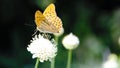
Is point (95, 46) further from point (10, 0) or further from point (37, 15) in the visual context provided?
point (37, 15)

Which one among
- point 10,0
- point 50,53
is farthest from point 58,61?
point 50,53

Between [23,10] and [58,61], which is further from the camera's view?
[23,10]

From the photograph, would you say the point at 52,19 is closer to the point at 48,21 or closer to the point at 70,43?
the point at 48,21

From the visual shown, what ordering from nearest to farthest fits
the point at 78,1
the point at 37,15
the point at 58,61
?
the point at 37,15 → the point at 58,61 → the point at 78,1

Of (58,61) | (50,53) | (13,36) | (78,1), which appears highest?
(78,1)

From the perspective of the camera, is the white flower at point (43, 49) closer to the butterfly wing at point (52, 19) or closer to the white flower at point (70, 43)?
the butterfly wing at point (52, 19)

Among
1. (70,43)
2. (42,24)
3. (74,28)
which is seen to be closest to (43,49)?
(42,24)

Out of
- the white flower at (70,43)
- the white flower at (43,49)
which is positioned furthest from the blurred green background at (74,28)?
the white flower at (43,49)

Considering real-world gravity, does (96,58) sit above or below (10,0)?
below
